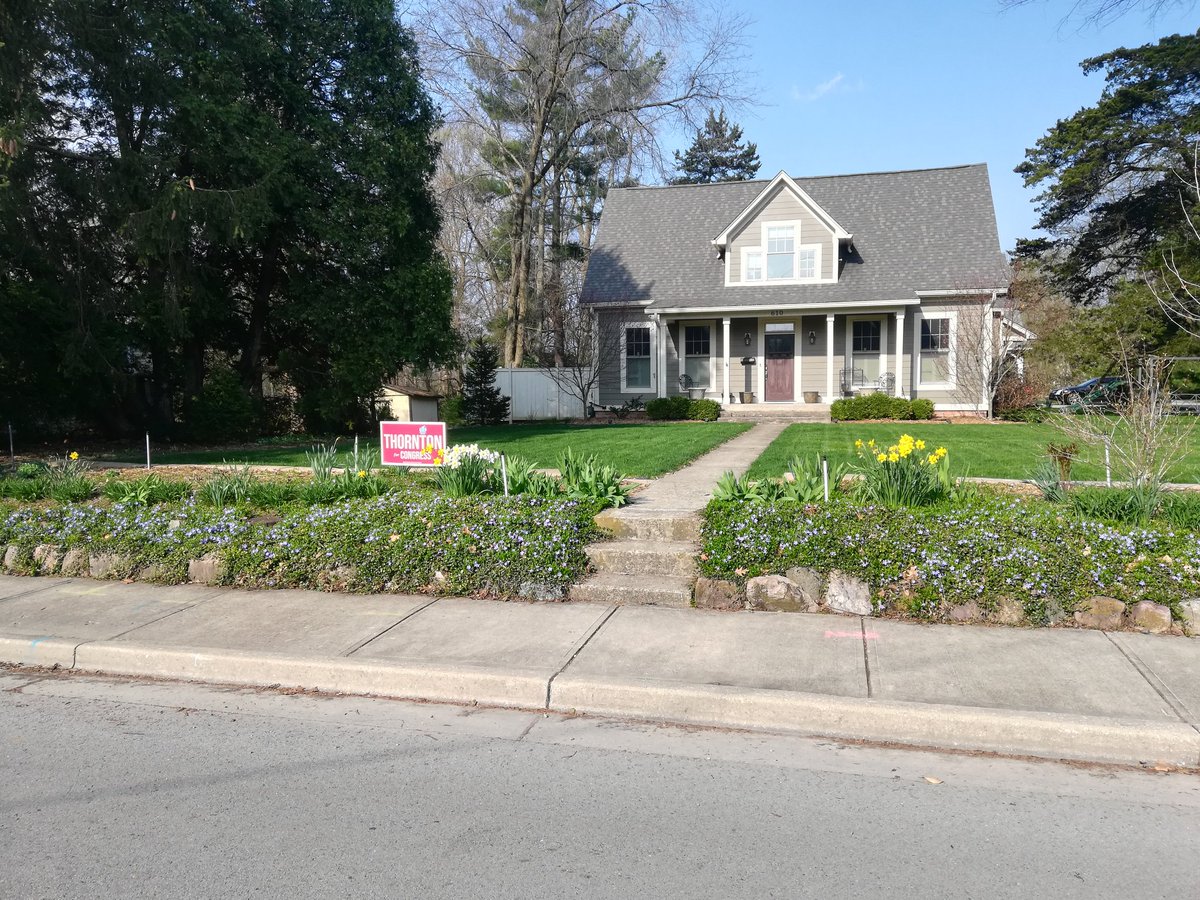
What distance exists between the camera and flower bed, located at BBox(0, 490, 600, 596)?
6777 mm

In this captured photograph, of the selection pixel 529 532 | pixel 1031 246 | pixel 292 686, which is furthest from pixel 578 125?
pixel 292 686

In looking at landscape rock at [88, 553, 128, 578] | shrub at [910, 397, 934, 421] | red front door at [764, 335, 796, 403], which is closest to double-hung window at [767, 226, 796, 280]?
red front door at [764, 335, 796, 403]

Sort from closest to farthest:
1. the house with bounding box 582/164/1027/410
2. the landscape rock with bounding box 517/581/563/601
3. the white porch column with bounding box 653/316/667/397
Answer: the landscape rock with bounding box 517/581/563/601 → the house with bounding box 582/164/1027/410 → the white porch column with bounding box 653/316/667/397

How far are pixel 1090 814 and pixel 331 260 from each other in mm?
18496

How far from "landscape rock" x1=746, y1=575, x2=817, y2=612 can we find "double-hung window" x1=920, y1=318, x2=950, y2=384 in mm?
19543

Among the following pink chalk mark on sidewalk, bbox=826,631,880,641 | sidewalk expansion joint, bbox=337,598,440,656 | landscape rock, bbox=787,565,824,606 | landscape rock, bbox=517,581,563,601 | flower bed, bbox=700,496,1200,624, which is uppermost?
flower bed, bbox=700,496,1200,624

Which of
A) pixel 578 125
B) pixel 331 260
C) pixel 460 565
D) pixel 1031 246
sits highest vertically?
pixel 578 125

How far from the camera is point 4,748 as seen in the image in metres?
4.39

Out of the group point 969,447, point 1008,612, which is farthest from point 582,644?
point 969,447

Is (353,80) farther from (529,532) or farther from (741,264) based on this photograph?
(529,532)

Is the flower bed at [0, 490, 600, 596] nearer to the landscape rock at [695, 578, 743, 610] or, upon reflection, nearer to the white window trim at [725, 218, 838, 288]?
the landscape rock at [695, 578, 743, 610]

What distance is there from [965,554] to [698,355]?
20.2 metres

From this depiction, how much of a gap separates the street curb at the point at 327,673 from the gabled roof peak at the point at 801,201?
70.6ft

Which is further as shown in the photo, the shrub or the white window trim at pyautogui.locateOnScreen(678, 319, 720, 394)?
the white window trim at pyautogui.locateOnScreen(678, 319, 720, 394)
